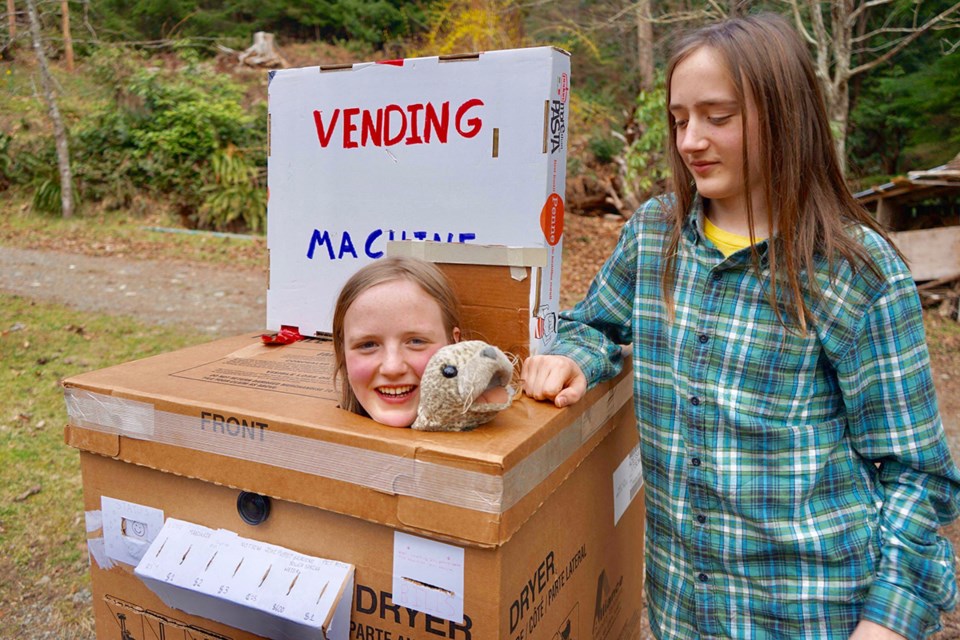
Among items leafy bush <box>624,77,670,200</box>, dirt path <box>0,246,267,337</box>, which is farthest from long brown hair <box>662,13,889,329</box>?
leafy bush <box>624,77,670,200</box>

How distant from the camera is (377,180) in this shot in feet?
5.99

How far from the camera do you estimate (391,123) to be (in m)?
1.77

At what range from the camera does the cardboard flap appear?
4.52 feet

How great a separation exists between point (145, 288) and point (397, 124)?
5.58 meters

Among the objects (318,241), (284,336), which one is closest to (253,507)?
(284,336)

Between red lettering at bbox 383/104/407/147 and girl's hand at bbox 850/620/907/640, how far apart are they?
1415 mm

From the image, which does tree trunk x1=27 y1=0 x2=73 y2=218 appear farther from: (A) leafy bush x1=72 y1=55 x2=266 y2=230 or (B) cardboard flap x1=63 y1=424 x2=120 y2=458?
(B) cardboard flap x1=63 y1=424 x2=120 y2=458

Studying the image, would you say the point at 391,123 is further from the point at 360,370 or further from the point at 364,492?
the point at 364,492

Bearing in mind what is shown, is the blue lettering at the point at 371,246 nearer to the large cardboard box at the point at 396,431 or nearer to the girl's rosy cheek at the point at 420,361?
the large cardboard box at the point at 396,431

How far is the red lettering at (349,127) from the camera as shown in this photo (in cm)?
183

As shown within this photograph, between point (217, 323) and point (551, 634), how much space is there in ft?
15.9

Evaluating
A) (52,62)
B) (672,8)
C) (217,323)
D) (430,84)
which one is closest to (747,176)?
(430,84)

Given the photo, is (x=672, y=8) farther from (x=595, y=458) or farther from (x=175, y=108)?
(x=595, y=458)

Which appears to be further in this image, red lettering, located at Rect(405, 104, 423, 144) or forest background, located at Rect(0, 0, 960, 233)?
forest background, located at Rect(0, 0, 960, 233)
